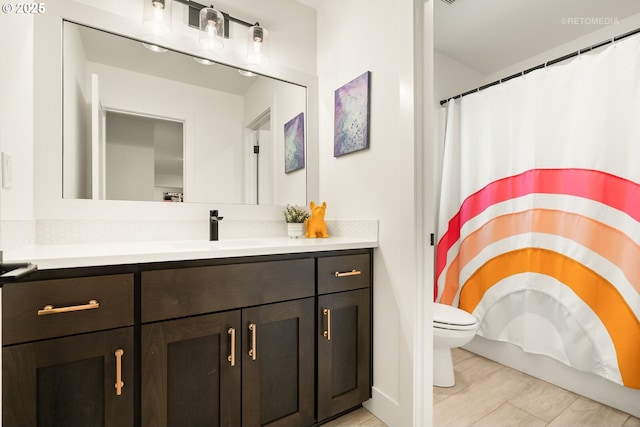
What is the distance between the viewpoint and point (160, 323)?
3.38ft

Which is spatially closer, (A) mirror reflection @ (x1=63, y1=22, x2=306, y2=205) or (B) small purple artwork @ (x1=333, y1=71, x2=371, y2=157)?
(A) mirror reflection @ (x1=63, y1=22, x2=306, y2=205)

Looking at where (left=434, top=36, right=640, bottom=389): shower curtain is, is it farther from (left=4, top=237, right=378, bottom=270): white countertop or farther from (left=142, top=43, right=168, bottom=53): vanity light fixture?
(left=142, top=43, right=168, bottom=53): vanity light fixture

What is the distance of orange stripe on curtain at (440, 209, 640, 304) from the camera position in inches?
62.8

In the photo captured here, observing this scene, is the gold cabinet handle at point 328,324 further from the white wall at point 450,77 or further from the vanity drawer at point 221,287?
the white wall at point 450,77

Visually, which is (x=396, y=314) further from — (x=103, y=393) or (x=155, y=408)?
(x=103, y=393)

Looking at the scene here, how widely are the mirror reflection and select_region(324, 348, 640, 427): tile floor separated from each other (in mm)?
1441

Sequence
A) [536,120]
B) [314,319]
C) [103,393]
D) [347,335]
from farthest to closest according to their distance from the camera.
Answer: [536,120]
[347,335]
[314,319]
[103,393]

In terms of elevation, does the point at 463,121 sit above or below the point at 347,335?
above

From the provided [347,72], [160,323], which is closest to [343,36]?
[347,72]

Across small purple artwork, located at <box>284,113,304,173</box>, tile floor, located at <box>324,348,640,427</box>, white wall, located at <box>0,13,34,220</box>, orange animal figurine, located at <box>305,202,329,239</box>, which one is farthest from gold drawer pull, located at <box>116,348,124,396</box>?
small purple artwork, located at <box>284,113,304,173</box>

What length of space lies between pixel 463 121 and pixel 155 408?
2650 millimetres

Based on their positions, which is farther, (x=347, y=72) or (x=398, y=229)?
(x=347, y=72)

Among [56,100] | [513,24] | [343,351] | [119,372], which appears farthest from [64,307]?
[513,24]

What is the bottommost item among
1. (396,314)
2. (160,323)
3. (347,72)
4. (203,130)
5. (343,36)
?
(396,314)
